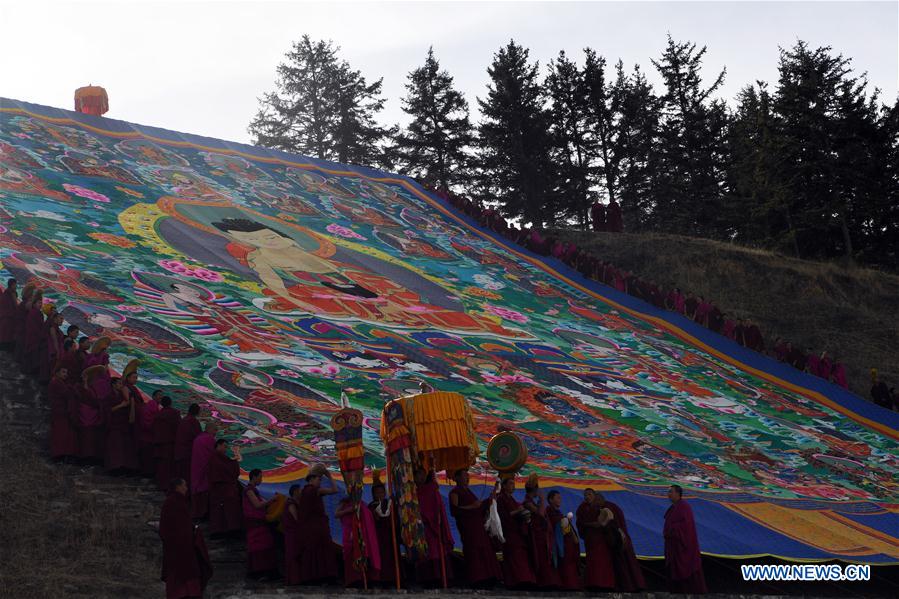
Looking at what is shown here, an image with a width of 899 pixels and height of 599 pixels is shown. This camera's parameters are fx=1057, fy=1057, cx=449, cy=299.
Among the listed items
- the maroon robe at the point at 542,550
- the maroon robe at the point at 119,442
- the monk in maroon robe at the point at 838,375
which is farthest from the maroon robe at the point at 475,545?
the monk in maroon robe at the point at 838,375

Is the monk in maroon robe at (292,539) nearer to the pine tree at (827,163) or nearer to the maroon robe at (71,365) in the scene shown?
the maroon robe at (71,365)

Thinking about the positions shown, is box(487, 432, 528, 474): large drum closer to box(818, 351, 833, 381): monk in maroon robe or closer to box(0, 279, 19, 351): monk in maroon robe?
box(0, 279, 19, 351): monk in maroon robe

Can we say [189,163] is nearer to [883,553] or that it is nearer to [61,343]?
[61,343]

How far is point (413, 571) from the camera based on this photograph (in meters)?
8.11

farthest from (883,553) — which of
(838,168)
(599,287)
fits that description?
(838,168)

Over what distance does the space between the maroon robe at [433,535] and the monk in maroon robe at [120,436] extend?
2.65m

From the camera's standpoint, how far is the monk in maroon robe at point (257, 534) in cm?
776

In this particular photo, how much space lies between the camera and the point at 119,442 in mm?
8898

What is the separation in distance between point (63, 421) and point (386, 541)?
3054 millimetres

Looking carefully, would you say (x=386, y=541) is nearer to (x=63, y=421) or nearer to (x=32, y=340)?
(x=63, y=421)

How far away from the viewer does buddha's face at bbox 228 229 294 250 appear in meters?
17.1

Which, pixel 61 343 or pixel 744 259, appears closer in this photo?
pixel 61 343

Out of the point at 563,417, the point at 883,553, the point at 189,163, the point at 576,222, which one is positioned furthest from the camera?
the point at 576,222

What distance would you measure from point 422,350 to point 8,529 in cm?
737
